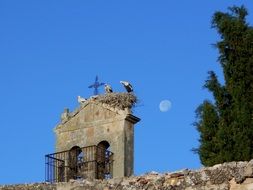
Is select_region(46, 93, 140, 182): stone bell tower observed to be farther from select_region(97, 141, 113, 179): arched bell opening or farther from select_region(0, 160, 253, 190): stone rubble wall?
select_region(0, 160, 253, 190): stone rubble wall

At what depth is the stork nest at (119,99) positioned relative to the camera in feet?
89.2

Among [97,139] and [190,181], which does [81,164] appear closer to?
[97,139]

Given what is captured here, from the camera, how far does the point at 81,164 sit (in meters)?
25.5

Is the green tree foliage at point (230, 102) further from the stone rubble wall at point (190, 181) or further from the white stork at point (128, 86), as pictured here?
the stone rubble wall at point (190, 181)

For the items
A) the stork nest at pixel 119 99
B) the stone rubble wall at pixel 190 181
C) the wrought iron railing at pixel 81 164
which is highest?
the stork nest at pixel 119 99

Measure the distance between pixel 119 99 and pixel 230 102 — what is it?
774cm

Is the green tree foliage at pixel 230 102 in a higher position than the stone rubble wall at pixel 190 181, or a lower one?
higher

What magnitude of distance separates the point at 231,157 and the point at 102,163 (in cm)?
778

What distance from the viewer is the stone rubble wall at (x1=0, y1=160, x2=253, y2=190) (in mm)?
8055

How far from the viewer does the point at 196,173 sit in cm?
834

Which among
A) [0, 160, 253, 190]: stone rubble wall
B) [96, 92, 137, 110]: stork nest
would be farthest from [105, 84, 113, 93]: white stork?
[0, 160, 253, 190]: stone rubble wall

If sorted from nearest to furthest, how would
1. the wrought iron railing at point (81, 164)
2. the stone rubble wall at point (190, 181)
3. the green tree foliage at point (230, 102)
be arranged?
the stone rubble wall at point (190, 181) → the green tree foliage at point (230, 102) → the wrought iron railing at point (81, 164)

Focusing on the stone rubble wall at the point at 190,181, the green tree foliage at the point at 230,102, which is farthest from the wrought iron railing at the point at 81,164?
the stone rubble wall at the point at 190,181

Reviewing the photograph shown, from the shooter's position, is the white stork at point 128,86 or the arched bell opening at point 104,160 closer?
the arched bell opening at point 104,160
